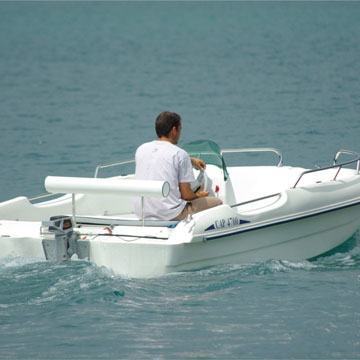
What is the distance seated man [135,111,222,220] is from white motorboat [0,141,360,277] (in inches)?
6.6

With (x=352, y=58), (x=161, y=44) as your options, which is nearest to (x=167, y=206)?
(x=352, y=58)

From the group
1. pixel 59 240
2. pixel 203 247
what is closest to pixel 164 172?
pixel 203 247

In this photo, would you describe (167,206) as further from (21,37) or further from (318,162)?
(21,37)

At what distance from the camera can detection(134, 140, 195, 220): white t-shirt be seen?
10.3 m

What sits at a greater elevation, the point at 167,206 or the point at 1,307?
the point at 167,206

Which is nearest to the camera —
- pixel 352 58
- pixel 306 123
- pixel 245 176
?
pixel 245 176

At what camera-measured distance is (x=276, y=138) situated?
67.3ft

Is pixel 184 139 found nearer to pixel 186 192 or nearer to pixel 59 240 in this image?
pixel 186 192

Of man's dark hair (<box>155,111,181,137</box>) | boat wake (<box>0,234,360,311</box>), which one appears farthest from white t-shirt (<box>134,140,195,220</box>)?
boat wake (<box>0,234,360,311</box>)

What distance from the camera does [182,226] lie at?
395 inches

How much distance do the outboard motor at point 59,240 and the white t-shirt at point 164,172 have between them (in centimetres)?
72

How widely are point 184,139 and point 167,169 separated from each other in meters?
10.9

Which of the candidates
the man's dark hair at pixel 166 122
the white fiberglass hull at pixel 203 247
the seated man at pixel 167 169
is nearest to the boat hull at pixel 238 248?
the white fiberglass hull at pixel 203 247

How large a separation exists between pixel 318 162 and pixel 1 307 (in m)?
8.90
